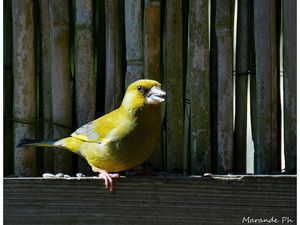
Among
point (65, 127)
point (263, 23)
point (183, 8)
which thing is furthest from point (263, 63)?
point (65, 127)

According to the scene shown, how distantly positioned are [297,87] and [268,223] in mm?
610

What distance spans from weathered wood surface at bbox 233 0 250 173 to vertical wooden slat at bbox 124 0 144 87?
0.43 m

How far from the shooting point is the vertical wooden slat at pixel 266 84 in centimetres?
299

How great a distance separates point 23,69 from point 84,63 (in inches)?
10.9

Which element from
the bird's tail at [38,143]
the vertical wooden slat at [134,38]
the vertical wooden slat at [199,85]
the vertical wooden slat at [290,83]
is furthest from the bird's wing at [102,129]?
the vertical wooden slat at [290,83]

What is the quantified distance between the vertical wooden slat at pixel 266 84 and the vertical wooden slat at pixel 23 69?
39.5 inches

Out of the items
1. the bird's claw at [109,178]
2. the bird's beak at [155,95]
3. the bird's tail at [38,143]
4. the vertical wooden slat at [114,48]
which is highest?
the vertical wooden slat at [114,48]

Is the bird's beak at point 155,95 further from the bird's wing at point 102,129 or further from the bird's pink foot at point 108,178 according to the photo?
the bird's pink foot at point 108,178

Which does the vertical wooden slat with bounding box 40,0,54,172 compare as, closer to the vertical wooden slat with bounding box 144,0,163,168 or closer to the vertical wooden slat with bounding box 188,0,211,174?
the vertical wooden slat with bounding box 144,0,163,168

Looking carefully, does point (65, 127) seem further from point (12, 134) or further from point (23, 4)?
point (23, 4)

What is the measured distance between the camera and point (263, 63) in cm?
300

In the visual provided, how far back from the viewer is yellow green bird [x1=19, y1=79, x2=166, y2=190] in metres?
2.93

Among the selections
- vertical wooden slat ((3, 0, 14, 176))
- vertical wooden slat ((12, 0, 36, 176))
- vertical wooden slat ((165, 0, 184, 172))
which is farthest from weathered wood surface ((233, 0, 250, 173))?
vertical wooden slat ((3, 0, 14, 176))

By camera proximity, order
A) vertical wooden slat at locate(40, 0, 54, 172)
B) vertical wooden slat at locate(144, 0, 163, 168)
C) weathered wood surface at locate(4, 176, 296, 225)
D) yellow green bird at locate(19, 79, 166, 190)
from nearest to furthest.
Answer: weathered wood surface at locate(4, 176, 296, 225)
yellow green bird at locate(19, 79, 166, 190)
vertical wooden slat at locate(144, 0, 163, 168)
vertical wooden slat at locate(40, 0, 54, 172)
